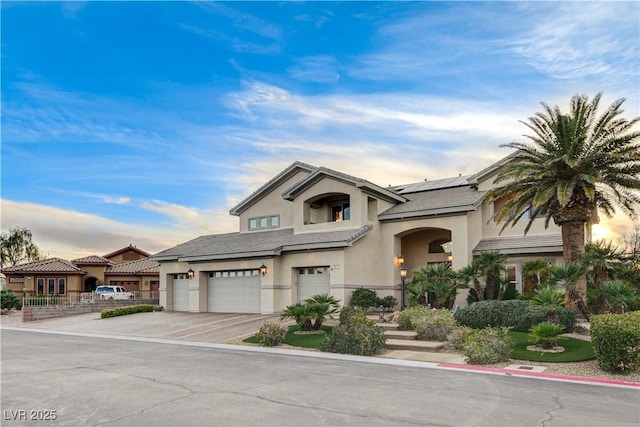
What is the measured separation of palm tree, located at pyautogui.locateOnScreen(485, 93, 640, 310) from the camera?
19.4m

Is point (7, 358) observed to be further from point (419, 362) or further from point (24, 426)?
point (419, 362)

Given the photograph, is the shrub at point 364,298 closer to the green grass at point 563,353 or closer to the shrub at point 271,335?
the shrub at point 271,335

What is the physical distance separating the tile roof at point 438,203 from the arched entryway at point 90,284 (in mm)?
36081

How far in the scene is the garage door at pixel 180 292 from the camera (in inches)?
1341

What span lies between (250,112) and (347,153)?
22.6ft

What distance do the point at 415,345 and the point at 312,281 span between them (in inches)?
435

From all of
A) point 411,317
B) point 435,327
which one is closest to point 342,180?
point 411,317

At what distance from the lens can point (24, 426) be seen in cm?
848

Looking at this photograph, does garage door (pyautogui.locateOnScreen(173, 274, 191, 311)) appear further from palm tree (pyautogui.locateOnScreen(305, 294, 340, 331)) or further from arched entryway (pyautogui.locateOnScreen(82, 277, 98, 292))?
arched entryway (pyautogui.locateOnScreen(82, 277, 98, 292))

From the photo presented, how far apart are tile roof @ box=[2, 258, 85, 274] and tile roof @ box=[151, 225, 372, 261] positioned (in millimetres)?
18197

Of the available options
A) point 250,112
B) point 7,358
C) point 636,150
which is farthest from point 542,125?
point 7,358

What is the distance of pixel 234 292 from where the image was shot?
3102cm

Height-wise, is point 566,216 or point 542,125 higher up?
point 542,125

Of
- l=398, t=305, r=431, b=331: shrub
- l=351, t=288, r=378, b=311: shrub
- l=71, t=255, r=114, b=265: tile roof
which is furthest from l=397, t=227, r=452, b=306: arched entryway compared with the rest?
l=71, t=255, r=114, b=265: tile roof
